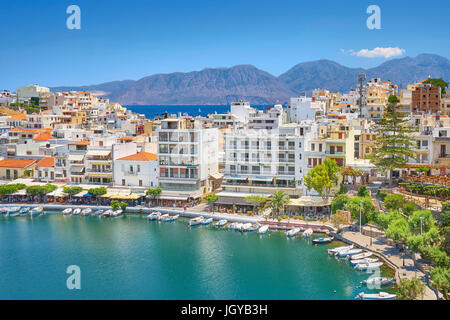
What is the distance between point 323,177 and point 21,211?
37.5 metres

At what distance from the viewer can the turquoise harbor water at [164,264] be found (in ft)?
107

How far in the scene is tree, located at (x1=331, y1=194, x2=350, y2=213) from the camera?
45681 millimetres

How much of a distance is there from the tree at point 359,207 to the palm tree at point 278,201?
7112 mm

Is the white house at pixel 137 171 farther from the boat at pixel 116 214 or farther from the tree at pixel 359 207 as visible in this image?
the tree at pixel 359 207

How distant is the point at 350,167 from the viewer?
51.2m

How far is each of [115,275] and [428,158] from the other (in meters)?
36.1

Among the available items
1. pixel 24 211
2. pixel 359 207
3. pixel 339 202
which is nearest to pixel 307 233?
pixel 339 202

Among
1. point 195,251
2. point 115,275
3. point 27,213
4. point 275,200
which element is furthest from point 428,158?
point 27,213

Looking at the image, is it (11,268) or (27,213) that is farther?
(27,213)

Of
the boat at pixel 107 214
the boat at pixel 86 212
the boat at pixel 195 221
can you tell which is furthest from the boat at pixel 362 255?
the boat at pixel 86 212

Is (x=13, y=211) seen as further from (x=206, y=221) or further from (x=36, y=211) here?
(x=206, y=221)

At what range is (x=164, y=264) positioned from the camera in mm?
38656

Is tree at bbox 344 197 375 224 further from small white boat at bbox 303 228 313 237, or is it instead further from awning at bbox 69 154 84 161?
awning at bbox 69 154 84 161
